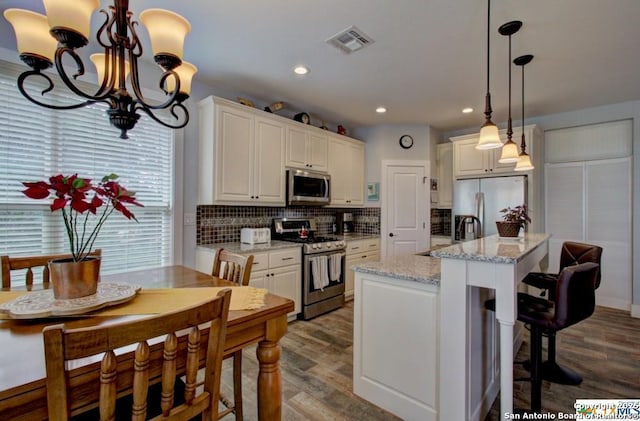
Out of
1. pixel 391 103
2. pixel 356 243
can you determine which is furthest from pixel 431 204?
pixel 391 103

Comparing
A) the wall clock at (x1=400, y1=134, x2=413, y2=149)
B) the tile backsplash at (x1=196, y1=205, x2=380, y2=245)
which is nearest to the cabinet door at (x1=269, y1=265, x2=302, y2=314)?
the tile backsplash at (x1=196, y1=205, x2=380, y2=245)

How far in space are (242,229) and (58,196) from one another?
2.42 metres

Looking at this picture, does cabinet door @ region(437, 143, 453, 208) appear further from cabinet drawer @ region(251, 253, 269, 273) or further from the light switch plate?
the light switch plate

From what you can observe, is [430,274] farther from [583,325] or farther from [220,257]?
[583,325]

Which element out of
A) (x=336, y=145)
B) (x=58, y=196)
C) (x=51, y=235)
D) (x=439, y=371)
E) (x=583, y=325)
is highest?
(x=336, y=145)

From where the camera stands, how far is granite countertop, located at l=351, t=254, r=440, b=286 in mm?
1698

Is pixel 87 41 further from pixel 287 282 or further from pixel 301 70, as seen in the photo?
pixel 287 282

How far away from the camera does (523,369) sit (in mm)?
2344

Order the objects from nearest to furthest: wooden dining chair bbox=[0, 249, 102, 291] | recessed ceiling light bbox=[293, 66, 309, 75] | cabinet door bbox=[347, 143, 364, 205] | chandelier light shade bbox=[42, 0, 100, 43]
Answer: chandelier light shade bbox=[42, 0, 100, 43]
wooden dining chair bbox=[0, 249, 102, 291]
recessed ceiling light bbox=[293, 66, 309, 75]
cabinet door bbox=[347, 143, 364, 205]

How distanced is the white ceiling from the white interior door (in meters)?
1.06

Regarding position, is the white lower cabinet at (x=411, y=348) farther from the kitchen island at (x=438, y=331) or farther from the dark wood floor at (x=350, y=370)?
the dark wood floor at (x=350, y=370)

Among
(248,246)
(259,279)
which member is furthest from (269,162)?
(259,279)

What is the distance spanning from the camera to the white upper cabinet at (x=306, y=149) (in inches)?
146

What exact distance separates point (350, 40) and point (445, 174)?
328cm
